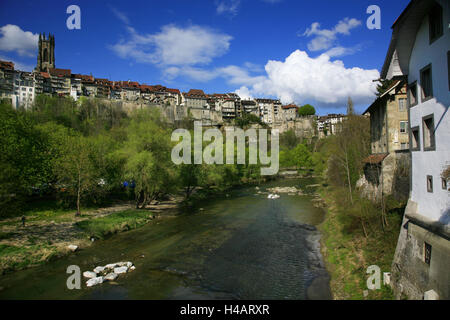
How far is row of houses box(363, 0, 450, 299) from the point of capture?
28.9 feet

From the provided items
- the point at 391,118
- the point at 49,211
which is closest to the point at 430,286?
the point at 391,118

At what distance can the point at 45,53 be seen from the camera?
428 ft

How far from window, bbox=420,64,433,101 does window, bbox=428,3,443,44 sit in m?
1.06

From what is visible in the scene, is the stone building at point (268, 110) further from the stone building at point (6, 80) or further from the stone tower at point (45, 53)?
the stone building at point (6, 80)

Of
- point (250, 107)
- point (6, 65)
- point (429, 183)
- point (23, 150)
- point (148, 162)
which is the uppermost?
point (6, 65)

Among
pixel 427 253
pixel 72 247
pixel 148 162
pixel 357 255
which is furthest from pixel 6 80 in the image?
pixel 427 253

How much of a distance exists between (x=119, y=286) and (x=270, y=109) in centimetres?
15184

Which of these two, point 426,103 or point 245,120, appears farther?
point 245,120

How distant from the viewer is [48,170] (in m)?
31.5

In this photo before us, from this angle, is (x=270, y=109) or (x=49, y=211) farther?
(x=270, y=109)

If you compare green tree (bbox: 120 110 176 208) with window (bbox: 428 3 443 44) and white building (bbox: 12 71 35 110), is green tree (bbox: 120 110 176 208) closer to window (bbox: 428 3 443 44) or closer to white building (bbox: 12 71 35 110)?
window (bbox: 428 3 443 44)

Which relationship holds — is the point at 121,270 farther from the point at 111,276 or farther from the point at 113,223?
the point at 113,223

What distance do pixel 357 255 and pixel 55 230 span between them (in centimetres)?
2351
